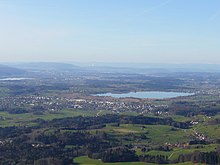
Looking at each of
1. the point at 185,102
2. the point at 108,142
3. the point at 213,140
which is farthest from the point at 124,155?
the point at 185,102

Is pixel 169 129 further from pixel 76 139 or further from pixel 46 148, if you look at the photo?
pixel 46 148

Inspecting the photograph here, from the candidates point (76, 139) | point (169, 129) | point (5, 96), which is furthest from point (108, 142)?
point (5, 96)

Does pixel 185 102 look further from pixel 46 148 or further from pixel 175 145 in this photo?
pixel 46 148

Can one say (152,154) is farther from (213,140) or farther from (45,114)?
(45,114)

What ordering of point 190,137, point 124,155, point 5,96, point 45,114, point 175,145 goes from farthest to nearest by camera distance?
1. point 5,96
2. point 45,114
3. point 190,137
4. point 175,145
5. point 124,155

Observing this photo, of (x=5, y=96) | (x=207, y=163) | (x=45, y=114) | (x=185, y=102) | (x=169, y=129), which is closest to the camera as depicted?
(x=207, y=163)

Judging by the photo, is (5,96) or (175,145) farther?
(5,96)

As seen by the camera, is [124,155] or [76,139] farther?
[76,139]

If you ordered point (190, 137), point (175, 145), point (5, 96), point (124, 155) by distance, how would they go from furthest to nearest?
point (5, 96)
point (190, 137)
point (175, 145)
point (124, 155)

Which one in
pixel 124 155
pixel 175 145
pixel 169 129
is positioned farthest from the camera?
pixel 169 129
